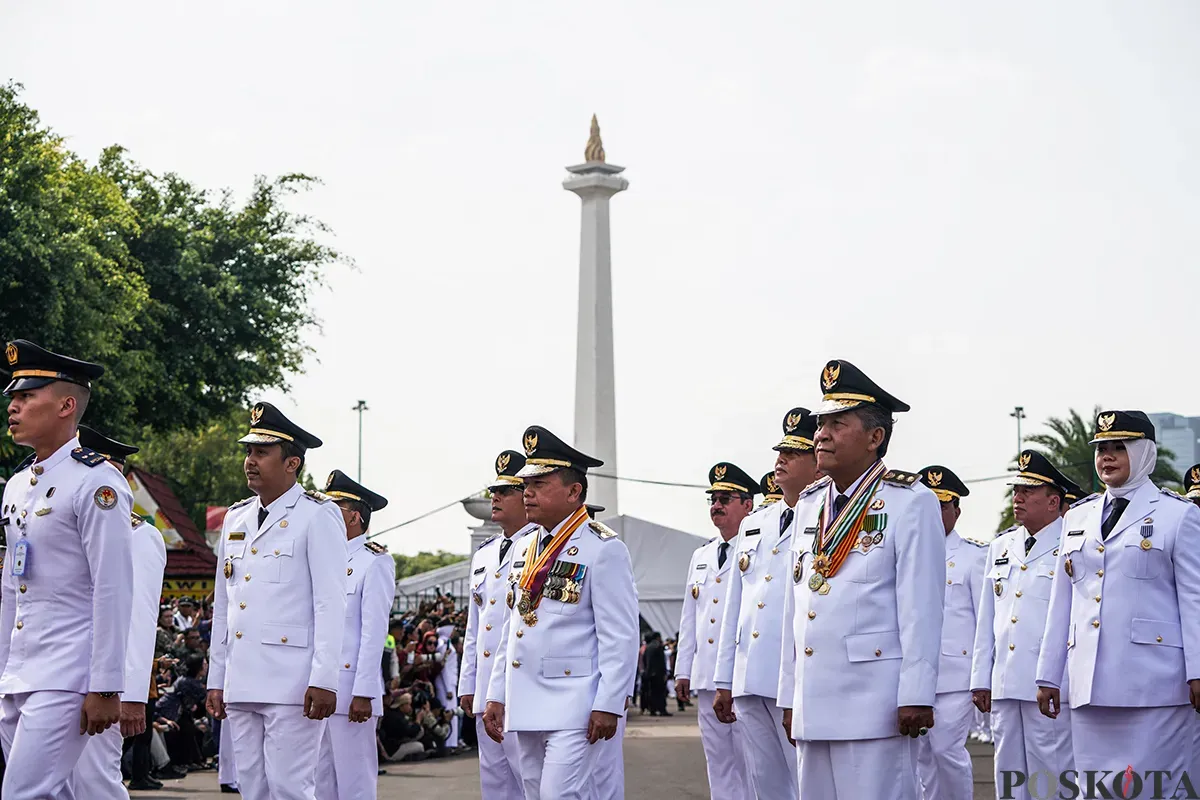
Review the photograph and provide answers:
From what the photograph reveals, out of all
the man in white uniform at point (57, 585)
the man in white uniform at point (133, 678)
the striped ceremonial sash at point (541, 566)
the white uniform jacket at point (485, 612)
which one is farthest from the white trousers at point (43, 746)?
the white uniform jacket at point (485, 612)

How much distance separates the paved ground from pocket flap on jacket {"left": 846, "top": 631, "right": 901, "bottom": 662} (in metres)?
7.86

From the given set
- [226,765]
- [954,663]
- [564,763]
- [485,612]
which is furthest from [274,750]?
[226,765]

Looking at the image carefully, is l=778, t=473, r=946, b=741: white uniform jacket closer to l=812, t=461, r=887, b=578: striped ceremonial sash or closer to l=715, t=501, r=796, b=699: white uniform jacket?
l=812, t=461, r=887, b=578: striped ceremonial sash

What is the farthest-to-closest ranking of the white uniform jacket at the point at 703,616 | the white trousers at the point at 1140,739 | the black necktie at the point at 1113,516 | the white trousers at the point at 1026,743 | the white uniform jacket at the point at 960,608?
the white uniform jacket at the point at 960,608
the white uniform jacket at the point at 703,616
the white trousers at the point at 1026,743
the black necktie at the point at 1113,516
the white trousers at the point at 1140,739

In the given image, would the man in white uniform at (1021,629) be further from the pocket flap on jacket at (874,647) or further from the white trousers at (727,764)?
the pocket flap on jacket at (874,647)

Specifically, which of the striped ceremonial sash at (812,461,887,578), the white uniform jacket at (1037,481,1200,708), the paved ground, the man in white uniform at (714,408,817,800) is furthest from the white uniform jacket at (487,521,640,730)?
the paved ground

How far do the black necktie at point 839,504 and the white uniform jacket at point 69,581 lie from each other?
306 cm

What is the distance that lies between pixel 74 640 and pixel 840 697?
10.7 feet

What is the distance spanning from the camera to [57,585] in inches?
292

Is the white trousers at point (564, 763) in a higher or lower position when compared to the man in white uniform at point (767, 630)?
lower

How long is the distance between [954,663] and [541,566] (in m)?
5.10

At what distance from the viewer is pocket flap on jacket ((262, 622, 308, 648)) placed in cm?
888

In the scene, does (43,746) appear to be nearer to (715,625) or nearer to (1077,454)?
(715,625)

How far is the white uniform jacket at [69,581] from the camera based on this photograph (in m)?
7.21
